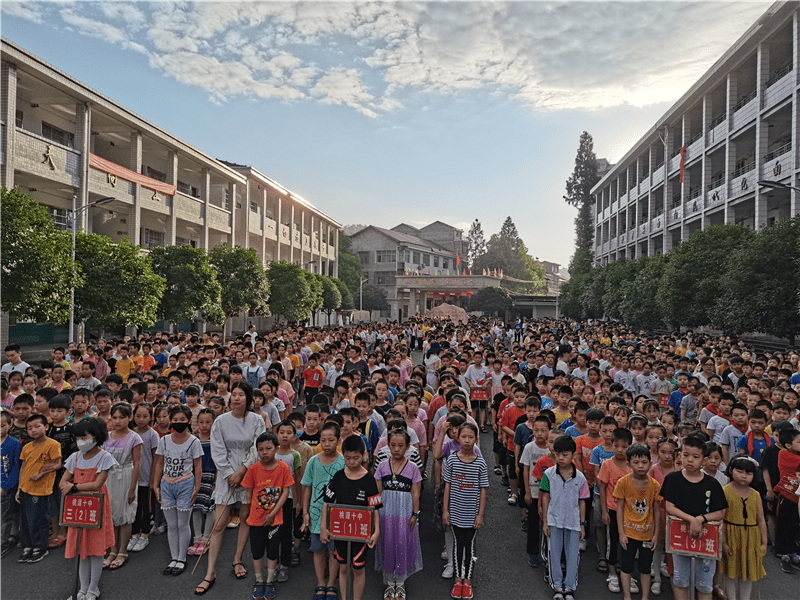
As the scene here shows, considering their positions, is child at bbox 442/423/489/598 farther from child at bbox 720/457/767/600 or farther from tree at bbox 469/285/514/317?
A: tree at bbox 469/285/514/317

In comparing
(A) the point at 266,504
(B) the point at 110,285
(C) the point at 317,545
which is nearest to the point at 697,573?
(C) the point at 317,545

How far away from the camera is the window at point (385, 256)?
73312 mm

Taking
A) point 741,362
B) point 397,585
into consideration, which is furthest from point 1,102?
point 741,362

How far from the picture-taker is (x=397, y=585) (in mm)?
4941

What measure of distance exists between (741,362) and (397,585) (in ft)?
29.0

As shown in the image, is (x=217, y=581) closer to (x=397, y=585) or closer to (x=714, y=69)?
(x=397, y=585)

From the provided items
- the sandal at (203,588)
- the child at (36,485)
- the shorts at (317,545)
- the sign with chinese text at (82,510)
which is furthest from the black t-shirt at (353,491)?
the child at (36,485)

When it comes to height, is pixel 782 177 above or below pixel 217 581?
above

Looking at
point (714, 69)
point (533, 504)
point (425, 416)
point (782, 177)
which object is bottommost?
point (533, 504)

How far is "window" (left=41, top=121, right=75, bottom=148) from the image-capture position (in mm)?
23625

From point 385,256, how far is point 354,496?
69.7m

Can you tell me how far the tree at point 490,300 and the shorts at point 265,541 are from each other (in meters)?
50.1

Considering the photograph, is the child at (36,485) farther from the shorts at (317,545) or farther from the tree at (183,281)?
the tree at (183,281)

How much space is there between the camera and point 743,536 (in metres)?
4.69
